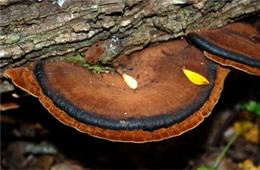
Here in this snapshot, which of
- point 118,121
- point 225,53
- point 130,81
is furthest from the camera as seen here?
point 130,81

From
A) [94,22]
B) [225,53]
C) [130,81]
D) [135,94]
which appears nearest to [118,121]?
[135,94]

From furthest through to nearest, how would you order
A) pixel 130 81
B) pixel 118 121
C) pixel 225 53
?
pixel 130 81 < pixel 225 53 < pixel 118 121

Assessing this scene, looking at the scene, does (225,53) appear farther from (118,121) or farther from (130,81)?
(118,121)

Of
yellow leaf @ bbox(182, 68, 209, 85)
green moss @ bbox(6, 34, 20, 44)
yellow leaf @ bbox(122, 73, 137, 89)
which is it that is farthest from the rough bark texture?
yellow leaf @ bbox(182, 68, 209, 85)

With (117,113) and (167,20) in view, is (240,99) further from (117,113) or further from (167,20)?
(117,113)

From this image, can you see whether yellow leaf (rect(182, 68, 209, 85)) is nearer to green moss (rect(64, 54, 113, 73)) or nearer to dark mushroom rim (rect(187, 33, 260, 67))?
dark mushroom rim (rect(187, 33, 260, 67))

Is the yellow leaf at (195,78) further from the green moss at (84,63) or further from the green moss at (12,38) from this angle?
the green moss at (12,38)
